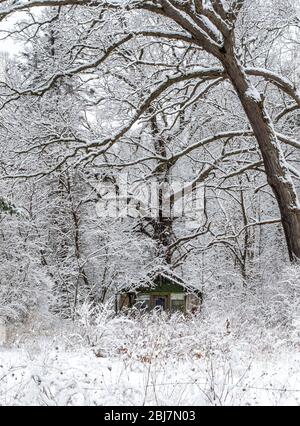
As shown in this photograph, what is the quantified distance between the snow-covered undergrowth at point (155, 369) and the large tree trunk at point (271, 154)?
2.44 meters

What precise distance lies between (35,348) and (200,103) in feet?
38.6

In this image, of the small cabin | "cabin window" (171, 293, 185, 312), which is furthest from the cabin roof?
"cabin window" (171, 293, 185, 312)

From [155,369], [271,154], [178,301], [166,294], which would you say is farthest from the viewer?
[178,301]

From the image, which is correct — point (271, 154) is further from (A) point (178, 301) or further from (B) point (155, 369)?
(A) point (178, 301)

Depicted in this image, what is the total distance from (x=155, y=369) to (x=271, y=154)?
5.44 m

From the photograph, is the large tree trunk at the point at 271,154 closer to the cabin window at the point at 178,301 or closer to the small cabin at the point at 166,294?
the small cabin at the point at 166,294

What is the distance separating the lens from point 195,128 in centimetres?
1834

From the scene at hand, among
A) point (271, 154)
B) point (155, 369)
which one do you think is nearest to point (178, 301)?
point (271, 154)

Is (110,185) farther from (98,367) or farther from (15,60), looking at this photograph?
(98,367)

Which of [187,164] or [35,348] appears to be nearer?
[35,348]

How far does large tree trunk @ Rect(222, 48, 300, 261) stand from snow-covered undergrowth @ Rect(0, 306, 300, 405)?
96.0 inches

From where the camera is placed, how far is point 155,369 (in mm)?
5781

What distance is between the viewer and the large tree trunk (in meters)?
9.91
